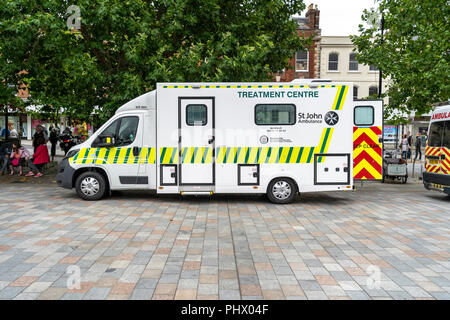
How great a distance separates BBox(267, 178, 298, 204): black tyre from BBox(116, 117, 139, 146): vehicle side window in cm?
375

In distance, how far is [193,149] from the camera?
980 centimetres

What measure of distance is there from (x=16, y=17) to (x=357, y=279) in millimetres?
11376

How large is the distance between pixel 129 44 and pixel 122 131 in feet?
10.6

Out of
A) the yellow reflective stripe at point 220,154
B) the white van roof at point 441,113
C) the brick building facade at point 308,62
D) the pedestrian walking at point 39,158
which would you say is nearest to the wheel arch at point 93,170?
the yellow reflective stripe at point 220,154

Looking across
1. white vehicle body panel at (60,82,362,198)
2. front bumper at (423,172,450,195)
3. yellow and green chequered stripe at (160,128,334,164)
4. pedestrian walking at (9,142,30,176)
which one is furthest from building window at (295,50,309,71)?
yellow and green chequered stripe at (160,128,334,164)

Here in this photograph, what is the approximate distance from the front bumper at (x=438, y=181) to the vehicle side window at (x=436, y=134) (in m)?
0.90

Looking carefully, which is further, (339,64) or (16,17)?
(339,64)

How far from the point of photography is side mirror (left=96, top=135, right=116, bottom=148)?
10.1 metres

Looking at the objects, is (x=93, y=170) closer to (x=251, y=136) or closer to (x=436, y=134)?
(x=251, y=136)

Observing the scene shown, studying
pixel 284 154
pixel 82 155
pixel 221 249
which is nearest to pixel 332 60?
pixel 284 154

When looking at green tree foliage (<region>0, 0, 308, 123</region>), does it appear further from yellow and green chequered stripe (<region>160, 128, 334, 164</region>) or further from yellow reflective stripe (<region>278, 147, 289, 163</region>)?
yellow reflective stripe (<region>278, 147, 289, 163</region>)

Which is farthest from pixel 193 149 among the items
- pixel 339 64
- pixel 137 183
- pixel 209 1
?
pixel 339 64

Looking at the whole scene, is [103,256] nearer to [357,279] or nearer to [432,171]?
[357,279]

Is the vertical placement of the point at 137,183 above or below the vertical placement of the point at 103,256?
above
